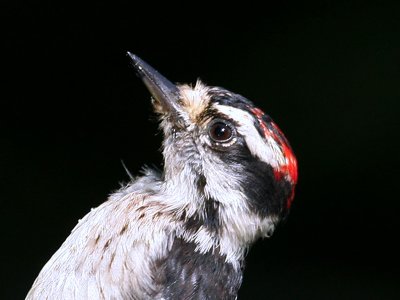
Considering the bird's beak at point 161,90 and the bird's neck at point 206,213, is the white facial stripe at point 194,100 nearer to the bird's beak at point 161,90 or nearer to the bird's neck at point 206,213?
the bird's beak at point 161,90

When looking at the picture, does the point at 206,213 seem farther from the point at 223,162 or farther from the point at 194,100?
the point at 194,100

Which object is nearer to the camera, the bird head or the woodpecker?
the woodpecker

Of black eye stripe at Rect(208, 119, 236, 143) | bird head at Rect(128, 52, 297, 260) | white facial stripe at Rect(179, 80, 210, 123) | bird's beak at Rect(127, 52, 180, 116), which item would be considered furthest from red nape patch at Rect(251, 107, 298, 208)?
bird's beak at Rect(127, 52, 180, 116)

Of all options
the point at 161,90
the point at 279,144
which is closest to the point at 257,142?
the point at 279,144

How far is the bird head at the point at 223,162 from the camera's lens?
135 inches

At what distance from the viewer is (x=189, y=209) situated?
3.42 meters

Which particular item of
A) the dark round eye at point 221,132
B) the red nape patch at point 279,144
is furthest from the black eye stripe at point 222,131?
the red nape patch at point 279,144

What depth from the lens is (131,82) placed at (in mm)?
5324

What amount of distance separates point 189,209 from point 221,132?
0.34 metres

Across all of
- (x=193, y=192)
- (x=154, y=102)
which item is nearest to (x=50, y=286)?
(x=193, y=192)

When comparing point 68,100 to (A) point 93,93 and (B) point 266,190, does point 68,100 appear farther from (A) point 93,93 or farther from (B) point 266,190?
(B) point 266,190

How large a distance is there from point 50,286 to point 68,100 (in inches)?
94.0

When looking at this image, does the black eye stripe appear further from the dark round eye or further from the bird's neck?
the bird's neck

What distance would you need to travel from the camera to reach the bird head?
3.44 m
